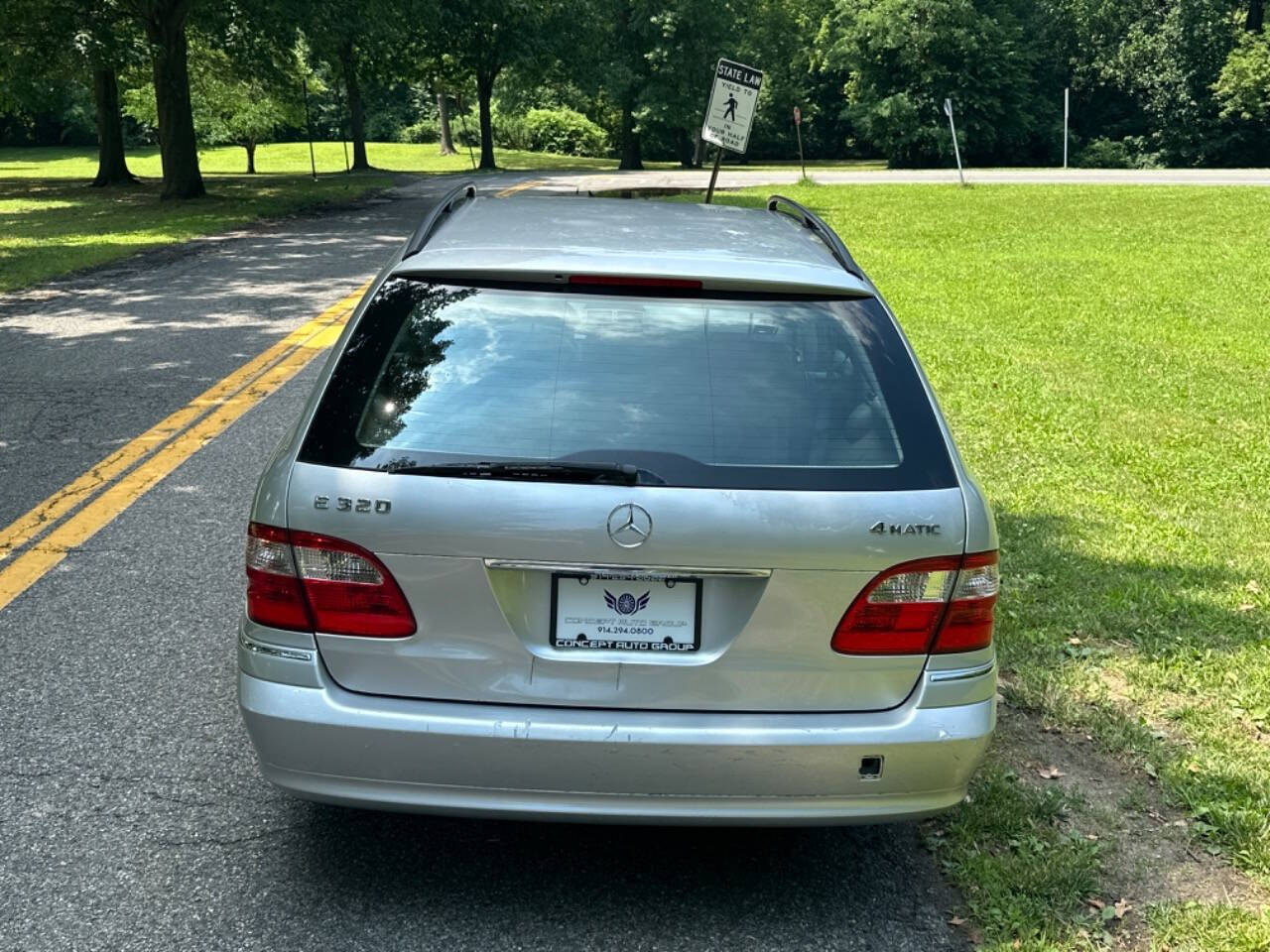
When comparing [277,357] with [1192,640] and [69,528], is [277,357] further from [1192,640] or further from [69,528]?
[1192,640]

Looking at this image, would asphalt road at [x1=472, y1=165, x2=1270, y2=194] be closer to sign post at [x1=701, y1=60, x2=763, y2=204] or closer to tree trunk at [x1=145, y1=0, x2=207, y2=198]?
tree trunk at [x1=145, y1=0, x2=207, y2=198]

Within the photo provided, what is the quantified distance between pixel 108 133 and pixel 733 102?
23162 millimetres

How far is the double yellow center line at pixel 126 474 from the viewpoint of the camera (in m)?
5.74

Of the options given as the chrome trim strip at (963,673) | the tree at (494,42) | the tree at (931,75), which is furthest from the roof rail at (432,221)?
the tree at (931,75)

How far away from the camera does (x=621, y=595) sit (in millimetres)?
2955

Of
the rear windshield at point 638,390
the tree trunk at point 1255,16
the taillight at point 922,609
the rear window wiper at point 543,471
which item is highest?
the tree trunk at point 1255,16

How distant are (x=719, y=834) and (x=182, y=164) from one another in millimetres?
25507

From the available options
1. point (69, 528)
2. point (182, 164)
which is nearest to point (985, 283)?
point (69, 528)

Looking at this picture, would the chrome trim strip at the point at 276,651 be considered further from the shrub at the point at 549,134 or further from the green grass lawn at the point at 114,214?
the shrub at the point at 549,134

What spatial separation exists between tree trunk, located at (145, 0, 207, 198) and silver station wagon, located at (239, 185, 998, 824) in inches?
938

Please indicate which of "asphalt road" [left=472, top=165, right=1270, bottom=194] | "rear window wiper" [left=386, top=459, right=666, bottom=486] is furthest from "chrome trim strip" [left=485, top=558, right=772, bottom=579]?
"asphalt road" [left=472, top=165, right=1270, bottom=194]

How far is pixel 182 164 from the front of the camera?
26188 millimetres

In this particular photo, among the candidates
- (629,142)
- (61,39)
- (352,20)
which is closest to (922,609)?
(61,39)

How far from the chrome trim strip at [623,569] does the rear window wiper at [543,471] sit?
→ 0.19 meters
